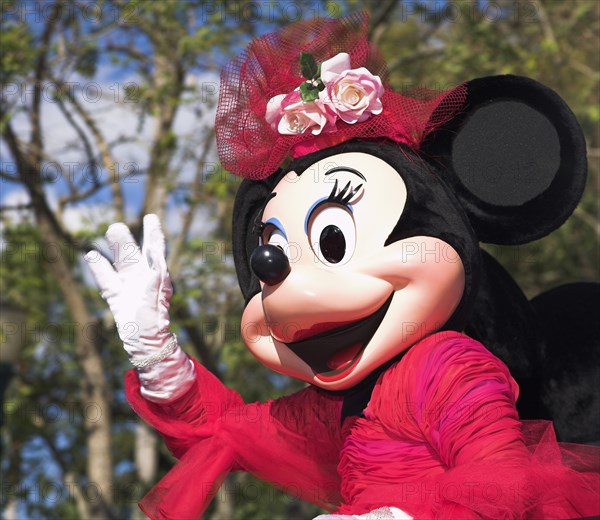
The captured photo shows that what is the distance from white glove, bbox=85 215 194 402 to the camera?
286cm

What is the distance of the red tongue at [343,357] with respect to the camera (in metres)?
2.73

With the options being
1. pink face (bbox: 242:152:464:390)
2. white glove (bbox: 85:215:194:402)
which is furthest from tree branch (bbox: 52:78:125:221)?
pink face (bbox: 242:152:464:390)

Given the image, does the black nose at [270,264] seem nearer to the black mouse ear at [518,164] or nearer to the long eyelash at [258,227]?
the long eyelash at [258,227]

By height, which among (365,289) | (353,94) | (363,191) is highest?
(353,94)

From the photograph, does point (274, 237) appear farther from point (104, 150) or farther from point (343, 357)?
point (104, 150)

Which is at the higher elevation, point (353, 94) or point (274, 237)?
point (353, 94)

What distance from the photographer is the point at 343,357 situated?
2.75 metres

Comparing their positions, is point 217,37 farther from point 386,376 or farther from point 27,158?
point 386,376

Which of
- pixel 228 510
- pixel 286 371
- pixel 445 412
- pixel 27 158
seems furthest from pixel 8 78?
pixel 445 412

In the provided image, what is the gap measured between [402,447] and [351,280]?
0.48 m

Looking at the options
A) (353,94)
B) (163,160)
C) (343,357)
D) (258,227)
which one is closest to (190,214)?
(163,160)

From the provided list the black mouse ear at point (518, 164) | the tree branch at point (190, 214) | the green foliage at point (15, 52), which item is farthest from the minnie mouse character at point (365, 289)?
the tree branch at point (190, 214)

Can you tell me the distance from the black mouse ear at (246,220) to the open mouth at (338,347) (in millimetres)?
379

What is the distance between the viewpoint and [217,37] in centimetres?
638
